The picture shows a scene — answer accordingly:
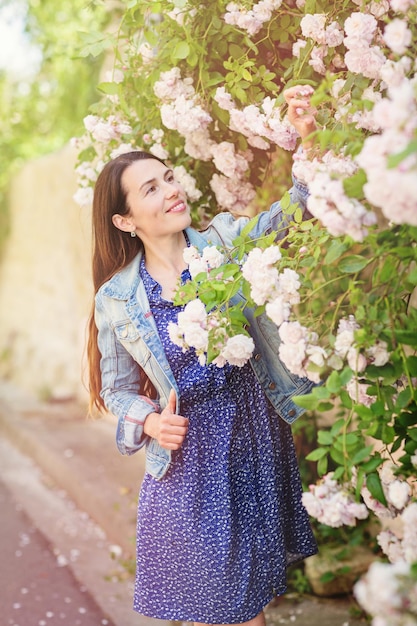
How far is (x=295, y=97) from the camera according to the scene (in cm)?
209

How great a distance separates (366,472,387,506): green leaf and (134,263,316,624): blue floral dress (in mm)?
699

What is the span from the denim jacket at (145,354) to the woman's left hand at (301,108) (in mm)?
326

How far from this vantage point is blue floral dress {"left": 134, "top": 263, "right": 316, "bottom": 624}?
2420 mm

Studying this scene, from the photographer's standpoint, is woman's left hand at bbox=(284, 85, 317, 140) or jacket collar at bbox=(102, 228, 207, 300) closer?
woman's left hand at bbox=(284, 85, 317, 140)

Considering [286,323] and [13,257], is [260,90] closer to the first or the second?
[286,323]

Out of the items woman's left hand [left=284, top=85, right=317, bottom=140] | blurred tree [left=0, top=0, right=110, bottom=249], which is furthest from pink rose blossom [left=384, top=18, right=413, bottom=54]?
blurred tree [left=0, top=0, right=110, bottom=249]

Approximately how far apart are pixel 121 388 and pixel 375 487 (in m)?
1.02

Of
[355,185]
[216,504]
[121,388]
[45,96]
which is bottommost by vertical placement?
[216,504]

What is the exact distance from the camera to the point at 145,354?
8.13 ft

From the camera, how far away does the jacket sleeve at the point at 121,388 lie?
98.0 inches

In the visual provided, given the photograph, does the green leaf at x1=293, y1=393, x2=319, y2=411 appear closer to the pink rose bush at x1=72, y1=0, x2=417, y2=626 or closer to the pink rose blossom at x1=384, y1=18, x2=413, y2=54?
the pink rose bush at x1=72, y1=0, x2=417, y2=626

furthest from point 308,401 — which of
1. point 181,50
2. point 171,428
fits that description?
point 181,50

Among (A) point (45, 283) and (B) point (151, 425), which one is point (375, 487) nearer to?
(B) point (151, 425)

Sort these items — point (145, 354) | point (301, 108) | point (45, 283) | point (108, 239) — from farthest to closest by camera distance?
point (45, 283), point (108, 239), point (145, 354), point (301, 108)
